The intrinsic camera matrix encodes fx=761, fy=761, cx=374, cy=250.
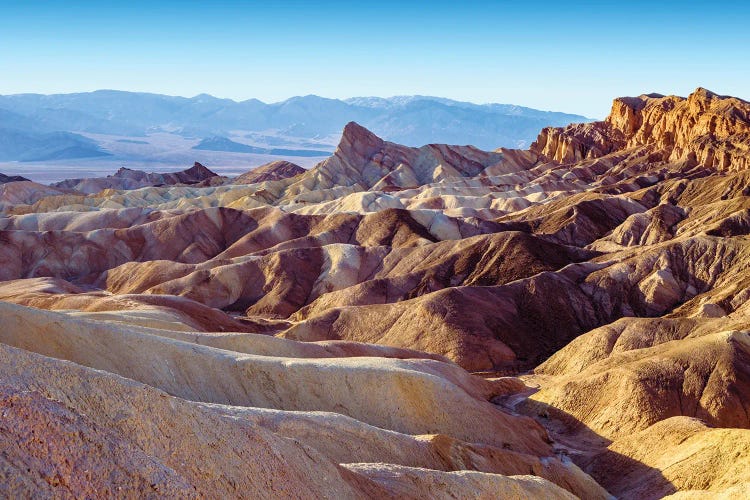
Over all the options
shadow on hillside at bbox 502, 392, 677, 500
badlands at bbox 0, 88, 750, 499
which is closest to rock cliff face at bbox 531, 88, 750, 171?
badlands at bbox 0, 88, 750, 499

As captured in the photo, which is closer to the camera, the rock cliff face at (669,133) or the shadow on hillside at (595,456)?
the shadow on hillside at (595,456)

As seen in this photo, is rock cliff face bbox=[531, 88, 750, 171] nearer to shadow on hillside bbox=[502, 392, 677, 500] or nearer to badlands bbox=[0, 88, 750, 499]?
badlands bbox=[0, 88, 750, 499]

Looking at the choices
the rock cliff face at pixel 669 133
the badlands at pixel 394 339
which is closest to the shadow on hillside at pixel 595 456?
the badlands at pixel 394 339

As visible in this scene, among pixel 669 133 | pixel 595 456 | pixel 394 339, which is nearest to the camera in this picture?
pixel 595 456

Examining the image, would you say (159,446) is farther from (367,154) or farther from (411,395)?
(367,154)

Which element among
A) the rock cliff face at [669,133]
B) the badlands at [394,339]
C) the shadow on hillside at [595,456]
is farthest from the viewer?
the rock cliff face at [669,133]

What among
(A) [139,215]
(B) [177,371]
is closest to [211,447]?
(B) [177,371]

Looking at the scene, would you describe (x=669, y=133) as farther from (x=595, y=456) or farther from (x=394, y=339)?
(x=595, y=456)

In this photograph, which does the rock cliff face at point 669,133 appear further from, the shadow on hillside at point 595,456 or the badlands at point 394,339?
the shadow on hillside at point 595,456

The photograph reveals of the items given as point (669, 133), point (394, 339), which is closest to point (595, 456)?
point (394, 339)
